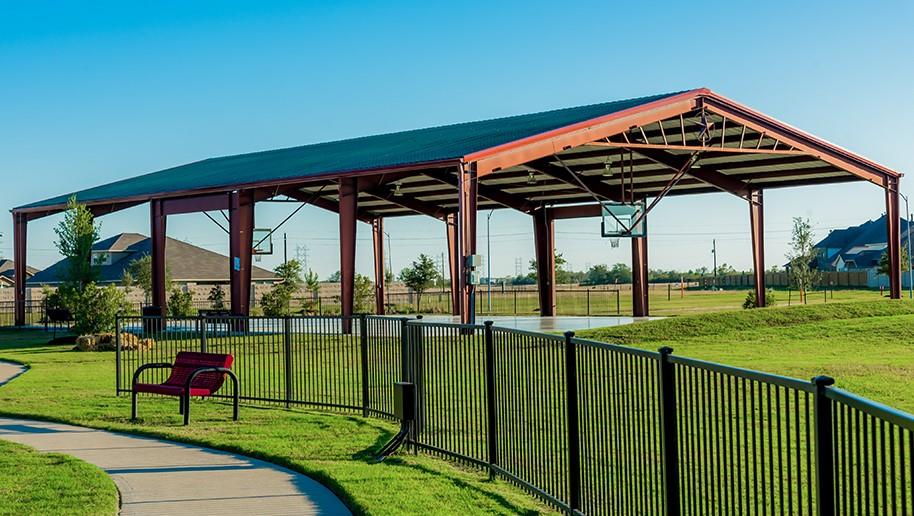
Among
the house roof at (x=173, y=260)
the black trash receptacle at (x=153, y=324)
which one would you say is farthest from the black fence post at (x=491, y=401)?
the house roof at (x=173, y=260)

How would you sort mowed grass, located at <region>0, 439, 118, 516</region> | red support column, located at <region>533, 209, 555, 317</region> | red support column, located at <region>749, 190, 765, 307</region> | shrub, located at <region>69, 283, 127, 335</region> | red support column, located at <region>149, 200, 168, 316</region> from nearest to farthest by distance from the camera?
mowed grass, located at <region>0, 439, 118, 516</region> → shrub, located at <region>69, 283, 127, 335</region> → red support column, located at <region>149, 200, 168, 316</region> → red support column, located at <region>749, 190, 765, 307</region> → red support column, located at <region>533, 209, 555, 317</region>

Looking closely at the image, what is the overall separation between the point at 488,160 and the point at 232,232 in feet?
37.4

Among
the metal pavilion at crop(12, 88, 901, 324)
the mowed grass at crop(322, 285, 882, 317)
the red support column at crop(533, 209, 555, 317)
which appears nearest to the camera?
the metal pavilion at crop(12, 88, 901, 324)

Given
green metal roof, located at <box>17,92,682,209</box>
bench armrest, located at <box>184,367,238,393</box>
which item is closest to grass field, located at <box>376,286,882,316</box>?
green metal roof, located at <box>17,92,682,209</box>

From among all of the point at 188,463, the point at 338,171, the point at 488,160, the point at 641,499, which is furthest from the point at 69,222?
the point at 641,499

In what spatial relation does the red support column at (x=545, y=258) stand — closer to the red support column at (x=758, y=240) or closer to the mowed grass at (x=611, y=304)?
the mowed grass at (x=611, y=304)

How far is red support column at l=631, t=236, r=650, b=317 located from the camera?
4084cm

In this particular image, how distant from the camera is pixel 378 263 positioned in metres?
46.4

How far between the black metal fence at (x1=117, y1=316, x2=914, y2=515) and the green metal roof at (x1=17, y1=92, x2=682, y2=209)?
15538 millimetres

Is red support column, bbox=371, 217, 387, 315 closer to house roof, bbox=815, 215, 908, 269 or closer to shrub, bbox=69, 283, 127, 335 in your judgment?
shrub, bbox=69, 283, 127, 335

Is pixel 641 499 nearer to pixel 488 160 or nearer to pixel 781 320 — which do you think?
pixel 488 160

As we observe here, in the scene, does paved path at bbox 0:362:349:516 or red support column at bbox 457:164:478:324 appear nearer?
paved path at bbox 0:362:349:516

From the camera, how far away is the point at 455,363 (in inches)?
413

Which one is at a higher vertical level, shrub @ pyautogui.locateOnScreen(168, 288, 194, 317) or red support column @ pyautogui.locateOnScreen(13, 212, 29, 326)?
red support column @ pyautogui.locateOnScreen(13, 212, 29, 326)
